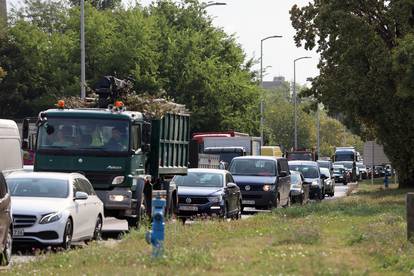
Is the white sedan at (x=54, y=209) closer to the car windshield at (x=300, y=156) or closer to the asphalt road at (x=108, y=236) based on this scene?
the asphalt road at (x=108, y=236)

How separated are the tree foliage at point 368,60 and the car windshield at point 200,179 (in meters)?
12.4

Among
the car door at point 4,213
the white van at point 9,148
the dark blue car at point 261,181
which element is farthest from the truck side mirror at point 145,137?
the dark blue car at point 261,181

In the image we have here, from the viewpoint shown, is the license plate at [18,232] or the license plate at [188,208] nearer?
the license plate at [18,232]

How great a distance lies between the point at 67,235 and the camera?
1977 cm

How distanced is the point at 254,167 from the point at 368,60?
10045 mm

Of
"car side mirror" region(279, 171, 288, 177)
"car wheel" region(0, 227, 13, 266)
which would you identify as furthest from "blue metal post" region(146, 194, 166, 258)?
"car side mirror" region(279, 171, 288, 177)

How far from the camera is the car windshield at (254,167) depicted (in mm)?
36281

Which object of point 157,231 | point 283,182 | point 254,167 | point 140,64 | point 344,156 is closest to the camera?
point 157,231

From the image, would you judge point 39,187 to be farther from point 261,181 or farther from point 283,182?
point 283,182

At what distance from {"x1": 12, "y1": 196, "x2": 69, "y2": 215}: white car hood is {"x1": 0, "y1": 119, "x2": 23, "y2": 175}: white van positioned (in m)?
3.93

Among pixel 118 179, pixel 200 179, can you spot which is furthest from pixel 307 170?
pixel 118 179

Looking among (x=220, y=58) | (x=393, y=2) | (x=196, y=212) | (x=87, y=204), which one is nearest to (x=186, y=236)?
(x=87, y=204)

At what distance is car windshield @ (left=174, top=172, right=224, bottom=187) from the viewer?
29609mm

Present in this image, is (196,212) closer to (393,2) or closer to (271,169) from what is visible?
(271,169)
